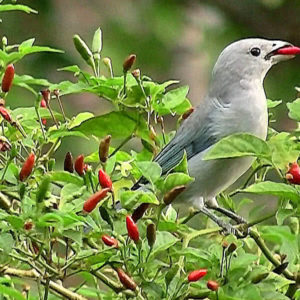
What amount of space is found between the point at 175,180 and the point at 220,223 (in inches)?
16.3

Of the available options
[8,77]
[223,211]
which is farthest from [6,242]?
[223,211]

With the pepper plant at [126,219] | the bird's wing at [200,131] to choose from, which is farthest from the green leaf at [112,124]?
the bird's wing at [200,131]

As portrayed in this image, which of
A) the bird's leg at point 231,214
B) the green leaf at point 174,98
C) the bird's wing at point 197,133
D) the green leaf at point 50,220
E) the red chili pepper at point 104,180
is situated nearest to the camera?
the green leaf at point 50,220

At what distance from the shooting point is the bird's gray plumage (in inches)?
83.2

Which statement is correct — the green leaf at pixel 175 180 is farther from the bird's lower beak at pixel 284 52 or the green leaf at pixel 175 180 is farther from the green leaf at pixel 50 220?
the bird's lower beak at pixel 284 52

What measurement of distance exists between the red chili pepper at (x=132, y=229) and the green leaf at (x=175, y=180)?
74mm

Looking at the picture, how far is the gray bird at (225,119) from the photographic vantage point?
6.88 ft

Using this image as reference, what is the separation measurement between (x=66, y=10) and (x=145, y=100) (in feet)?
14.2

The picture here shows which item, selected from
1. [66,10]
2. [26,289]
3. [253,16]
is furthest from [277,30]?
[26,289]

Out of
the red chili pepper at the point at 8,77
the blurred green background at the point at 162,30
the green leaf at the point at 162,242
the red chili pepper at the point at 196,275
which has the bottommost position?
the blurred green background at the point at 162,30

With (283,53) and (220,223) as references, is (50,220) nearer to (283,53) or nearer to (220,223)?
(220,223)

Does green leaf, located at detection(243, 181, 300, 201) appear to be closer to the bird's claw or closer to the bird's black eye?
the bird's claw

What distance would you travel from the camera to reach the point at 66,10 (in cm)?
589

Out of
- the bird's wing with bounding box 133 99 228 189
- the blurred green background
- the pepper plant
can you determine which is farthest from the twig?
the blurred green background
